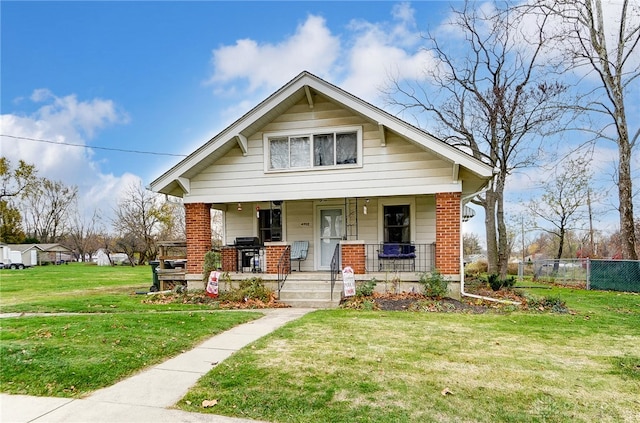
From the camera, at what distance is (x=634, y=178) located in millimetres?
17000

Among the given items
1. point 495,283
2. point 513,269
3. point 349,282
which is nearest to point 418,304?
point 349,282

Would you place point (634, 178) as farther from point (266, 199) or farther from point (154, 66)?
point (154, 66)

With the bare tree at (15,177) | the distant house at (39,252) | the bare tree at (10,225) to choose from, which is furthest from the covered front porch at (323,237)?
the bare tree at (10,225)

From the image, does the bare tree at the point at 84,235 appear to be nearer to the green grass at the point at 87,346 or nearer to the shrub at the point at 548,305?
the green grass at the point at 87,346

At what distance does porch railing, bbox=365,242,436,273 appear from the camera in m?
12.3

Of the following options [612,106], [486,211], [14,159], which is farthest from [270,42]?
[14,159]

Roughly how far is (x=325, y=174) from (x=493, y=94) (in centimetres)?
1234

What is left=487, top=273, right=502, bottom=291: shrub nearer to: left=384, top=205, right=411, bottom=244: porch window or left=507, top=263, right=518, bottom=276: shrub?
left=384, top=205, right=411, bottom=244: porch window

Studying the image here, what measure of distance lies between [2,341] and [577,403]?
7.66m

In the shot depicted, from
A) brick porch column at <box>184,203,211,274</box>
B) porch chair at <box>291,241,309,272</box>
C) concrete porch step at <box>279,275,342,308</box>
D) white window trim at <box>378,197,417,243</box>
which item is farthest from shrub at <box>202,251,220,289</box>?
white window trim at <box>378,197,417,243</box>

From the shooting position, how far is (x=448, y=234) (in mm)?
10422

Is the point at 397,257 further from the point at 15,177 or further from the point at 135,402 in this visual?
the point at 15,177

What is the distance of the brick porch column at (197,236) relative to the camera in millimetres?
11883

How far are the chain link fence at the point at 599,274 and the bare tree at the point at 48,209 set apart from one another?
59.1m
